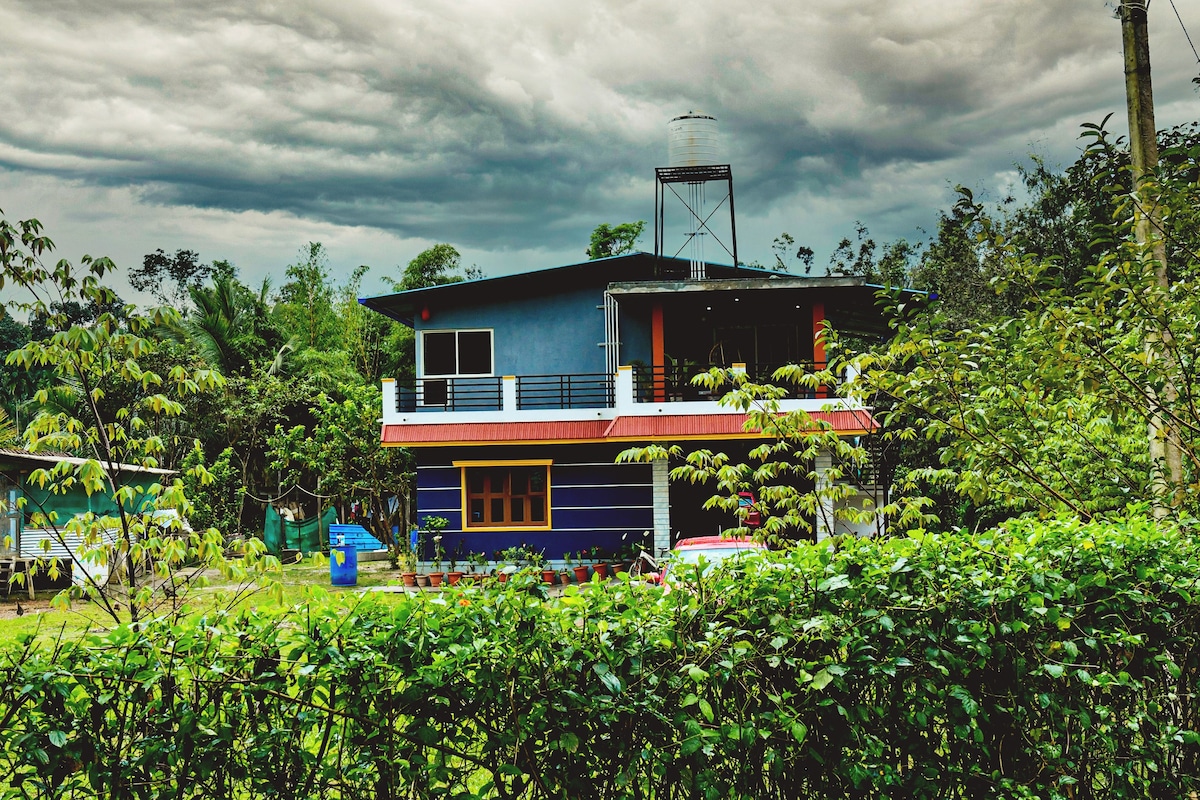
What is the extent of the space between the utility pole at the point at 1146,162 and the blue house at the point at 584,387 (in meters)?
10.5

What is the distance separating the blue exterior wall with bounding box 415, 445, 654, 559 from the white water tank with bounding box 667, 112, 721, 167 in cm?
694

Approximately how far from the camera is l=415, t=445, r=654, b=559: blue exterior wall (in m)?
18.8

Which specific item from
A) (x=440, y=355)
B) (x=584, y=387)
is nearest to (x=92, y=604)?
(x=440, y=355)

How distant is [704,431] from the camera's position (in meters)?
16.9

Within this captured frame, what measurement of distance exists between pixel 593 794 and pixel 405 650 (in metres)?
0.83

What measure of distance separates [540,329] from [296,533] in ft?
32.1

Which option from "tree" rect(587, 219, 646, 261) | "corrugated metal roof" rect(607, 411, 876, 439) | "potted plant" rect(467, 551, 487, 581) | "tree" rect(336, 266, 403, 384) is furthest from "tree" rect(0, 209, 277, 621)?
"tree" rect(336, 266, 403, 384)

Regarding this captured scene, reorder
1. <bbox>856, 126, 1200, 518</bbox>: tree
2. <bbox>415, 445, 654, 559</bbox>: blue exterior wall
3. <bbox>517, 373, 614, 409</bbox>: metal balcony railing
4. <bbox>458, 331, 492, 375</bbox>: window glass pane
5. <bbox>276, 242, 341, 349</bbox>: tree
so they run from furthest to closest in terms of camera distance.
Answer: <bbox>276, 242, 341, 349</bbox>: tree, <bbox>458, 331, 492, 375</bbox>: window glass pane, <bbox>517, 373, 614, 409</bbox>: metal balcony railing, <bbox>415, 445, 654, 559</bbox>: blue exterior wall, <bbox>856, 126, 1200, 518</bbox>: tree

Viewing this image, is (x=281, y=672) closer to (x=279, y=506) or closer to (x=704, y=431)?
(x=704, y=431)

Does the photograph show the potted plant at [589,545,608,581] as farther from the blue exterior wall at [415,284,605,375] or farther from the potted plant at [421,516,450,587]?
the blue exterior wall at [415,284,605,375]

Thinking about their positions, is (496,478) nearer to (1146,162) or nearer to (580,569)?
(580,569)

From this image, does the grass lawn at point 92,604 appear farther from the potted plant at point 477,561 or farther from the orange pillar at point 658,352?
the orange pillar at point 658,352

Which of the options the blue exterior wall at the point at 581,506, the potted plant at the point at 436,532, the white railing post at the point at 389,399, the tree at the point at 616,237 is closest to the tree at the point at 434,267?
the tree at the point at 616,237

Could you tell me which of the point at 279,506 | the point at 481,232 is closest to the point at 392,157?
the point at 481,232
